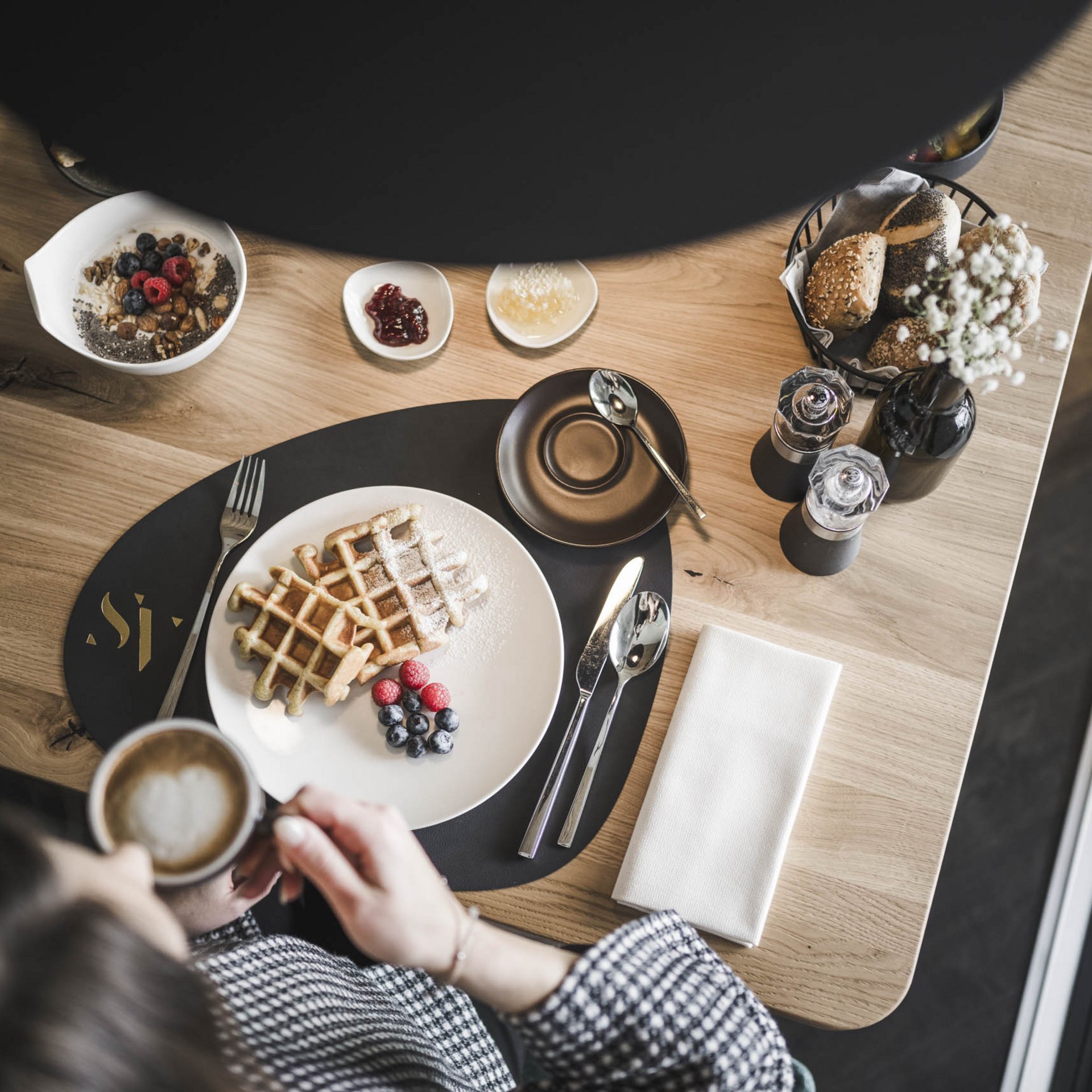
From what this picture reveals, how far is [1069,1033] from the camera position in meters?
1.97

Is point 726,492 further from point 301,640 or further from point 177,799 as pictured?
point 177,799

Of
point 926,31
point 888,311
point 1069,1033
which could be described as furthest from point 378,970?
point 1069,1033

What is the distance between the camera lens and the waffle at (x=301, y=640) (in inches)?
47.4

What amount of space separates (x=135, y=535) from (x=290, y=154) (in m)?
1.16

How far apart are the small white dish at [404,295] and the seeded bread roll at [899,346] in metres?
0.61

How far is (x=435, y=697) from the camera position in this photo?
4.00 ft

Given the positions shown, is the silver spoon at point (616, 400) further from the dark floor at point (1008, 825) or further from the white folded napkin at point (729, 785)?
the dark floor at point (1008, 825)

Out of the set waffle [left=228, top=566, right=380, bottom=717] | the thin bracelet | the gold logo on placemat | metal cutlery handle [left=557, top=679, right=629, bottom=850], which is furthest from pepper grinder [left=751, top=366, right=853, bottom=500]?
the gold logo on placemat

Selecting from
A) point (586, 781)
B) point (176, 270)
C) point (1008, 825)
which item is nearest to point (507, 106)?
point (586, 781)

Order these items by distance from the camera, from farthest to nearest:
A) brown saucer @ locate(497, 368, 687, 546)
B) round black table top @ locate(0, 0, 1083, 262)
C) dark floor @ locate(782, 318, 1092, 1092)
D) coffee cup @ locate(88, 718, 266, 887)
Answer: dark floor @ locate(782, 318, 1092, 1092), brown saucer @ locate(497, 368, 687, 546), coffee cup @ locate(88, 718, 266, 887), round black table top @ locate(0, 0, 1083, 262)

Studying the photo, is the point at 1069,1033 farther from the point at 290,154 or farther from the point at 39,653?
the point at 290,154

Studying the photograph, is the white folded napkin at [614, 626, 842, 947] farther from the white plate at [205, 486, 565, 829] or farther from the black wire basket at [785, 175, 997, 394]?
the black wire basket at [785, 175, 997, 394]

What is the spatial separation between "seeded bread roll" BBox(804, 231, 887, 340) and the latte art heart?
3.10ft

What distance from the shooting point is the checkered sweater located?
100 cm
